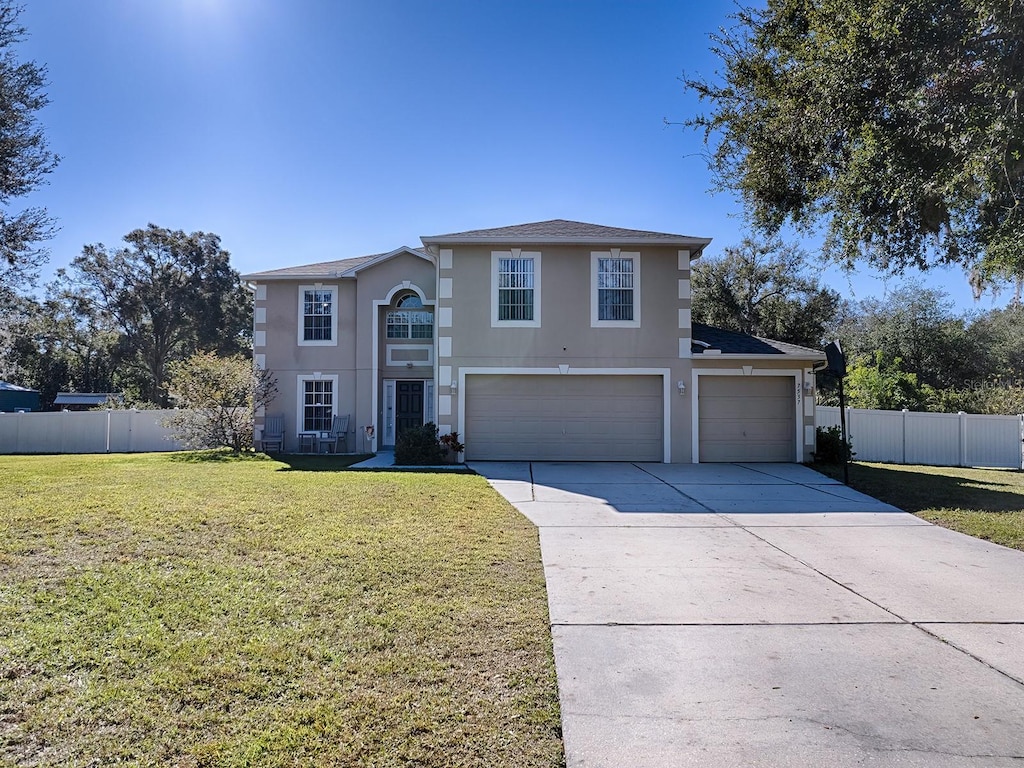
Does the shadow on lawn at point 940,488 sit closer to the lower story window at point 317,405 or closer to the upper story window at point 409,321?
the upper story window at point 409,321

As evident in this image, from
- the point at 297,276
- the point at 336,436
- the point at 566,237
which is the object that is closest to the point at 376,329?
the point at 297,276

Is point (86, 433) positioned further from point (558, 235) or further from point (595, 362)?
point (595, 362)

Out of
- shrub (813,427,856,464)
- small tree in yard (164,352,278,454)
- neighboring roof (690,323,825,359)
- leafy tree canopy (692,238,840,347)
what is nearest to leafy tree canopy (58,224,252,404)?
small tree in yard (164,352,278,454)

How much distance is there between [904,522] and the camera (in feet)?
26.1

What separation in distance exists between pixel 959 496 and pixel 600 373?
7225 mm

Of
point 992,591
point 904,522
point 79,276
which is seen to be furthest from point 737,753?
point 79,276

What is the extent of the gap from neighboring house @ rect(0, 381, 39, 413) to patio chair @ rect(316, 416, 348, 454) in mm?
24828

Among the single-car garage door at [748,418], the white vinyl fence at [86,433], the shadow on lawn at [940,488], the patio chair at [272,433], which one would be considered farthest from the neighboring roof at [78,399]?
the shadow on lawn at [940,488]

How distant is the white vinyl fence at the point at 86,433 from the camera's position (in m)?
18.4

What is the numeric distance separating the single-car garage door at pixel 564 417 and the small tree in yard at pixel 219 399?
6.50m

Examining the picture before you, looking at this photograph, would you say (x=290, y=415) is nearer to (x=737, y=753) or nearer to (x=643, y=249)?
(x=643, y=249)

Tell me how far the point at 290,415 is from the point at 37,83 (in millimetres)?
9212

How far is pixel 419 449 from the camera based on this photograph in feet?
44.4

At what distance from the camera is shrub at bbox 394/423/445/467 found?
13523mm
